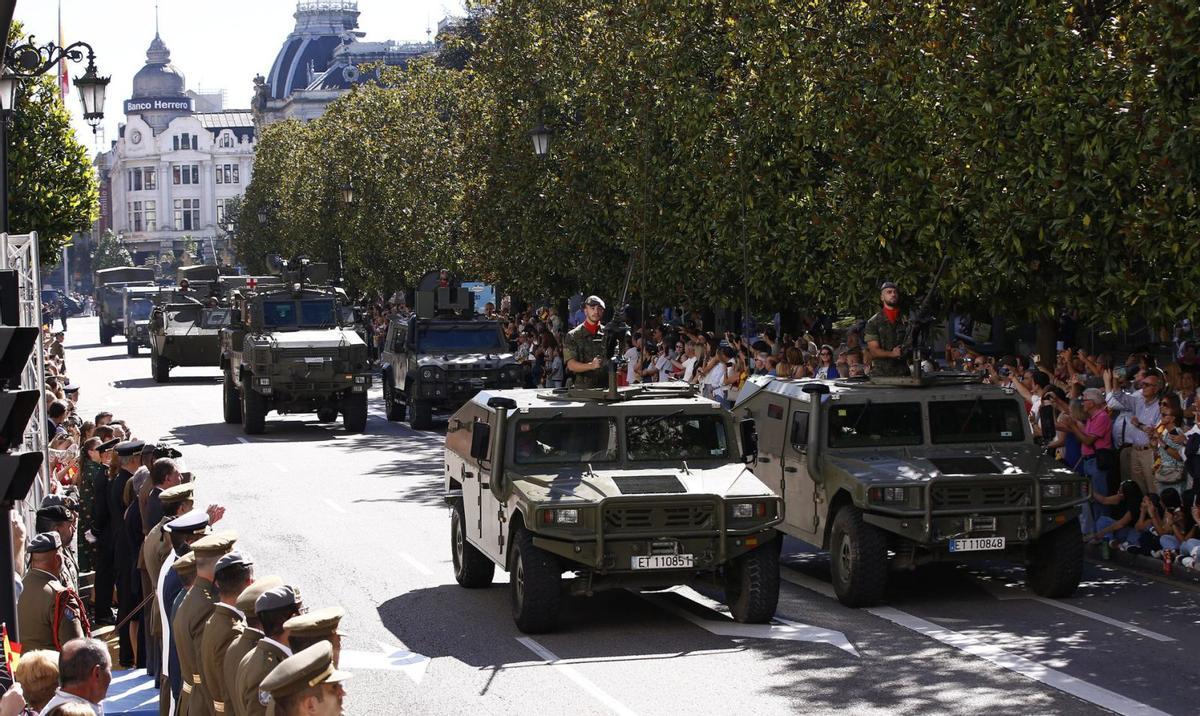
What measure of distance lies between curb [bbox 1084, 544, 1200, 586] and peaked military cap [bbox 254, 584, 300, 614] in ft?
33.4

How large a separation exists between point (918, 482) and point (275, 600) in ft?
25.9

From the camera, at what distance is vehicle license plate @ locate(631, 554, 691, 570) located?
13352 millimetres

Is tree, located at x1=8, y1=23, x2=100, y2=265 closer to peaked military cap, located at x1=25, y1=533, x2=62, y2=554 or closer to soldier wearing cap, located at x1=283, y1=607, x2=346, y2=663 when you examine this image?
peaked military cap, located at x1=25, y1=533, x2=62, y2=554

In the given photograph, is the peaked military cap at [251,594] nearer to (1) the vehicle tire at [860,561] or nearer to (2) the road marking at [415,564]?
(1) the vehicle tire at [860,561]

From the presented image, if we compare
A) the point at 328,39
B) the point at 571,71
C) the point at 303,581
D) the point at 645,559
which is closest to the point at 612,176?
the point at 571,71

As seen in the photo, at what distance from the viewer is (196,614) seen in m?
8.78

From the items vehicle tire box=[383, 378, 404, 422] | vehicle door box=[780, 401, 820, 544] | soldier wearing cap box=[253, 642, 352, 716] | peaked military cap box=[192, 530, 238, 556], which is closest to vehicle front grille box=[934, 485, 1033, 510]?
vehicle door box=[780, 401, 820, 544]

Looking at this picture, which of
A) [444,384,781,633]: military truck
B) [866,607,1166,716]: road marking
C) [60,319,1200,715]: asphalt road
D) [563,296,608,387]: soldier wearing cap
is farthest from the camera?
[563,296,608,387]: soldier wearing cap

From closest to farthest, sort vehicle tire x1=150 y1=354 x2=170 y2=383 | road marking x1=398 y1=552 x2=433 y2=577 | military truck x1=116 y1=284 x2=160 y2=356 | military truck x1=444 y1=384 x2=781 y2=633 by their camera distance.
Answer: military truck x1=444 y1=384 x2=781 y2=633
road marking x1=398 y1=552 x2=433 y2=577
vehicle tire x1=150 y1=354 x2=170 y2=383
military truck x1=116 y1=284 x2=160 y2=356

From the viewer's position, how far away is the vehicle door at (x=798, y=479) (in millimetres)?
15680

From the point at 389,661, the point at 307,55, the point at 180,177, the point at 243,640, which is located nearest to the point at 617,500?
the point at 389,661

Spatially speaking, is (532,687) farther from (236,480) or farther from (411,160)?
(411,160)

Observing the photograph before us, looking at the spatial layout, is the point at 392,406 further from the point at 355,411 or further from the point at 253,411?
the point at 253,411

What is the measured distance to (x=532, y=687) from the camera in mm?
12039
